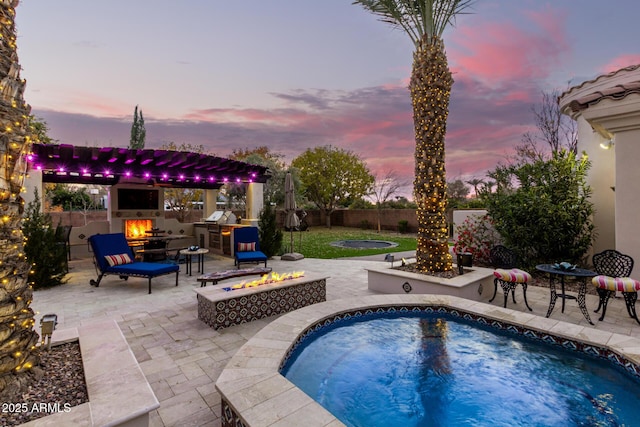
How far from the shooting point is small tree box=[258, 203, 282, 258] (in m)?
11.0

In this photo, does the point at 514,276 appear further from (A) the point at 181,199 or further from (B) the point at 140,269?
(A) the point at 181,199

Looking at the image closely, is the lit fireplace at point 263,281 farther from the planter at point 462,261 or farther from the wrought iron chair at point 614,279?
the wrought iron chair at point 614,279

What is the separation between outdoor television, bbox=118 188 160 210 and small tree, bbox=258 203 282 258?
5277 millimetres

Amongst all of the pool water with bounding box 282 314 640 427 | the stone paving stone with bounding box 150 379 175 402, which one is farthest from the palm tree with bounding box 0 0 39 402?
the pool water with bounding box 282 314 640 427

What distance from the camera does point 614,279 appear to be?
486 cm

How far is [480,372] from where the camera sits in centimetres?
368

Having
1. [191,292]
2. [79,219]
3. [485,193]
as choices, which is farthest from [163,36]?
[79,219]

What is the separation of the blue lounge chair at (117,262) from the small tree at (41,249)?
843 millimetres

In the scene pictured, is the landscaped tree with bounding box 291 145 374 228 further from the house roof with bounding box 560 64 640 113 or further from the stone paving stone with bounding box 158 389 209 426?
the stone paving stone with bounding box 158 389 209 426

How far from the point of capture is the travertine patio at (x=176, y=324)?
2.94 metres

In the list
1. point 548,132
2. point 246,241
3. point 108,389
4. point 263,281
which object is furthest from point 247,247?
point 548,132

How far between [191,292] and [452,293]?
5.39 metres

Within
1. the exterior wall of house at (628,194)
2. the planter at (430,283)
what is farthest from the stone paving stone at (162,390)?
the exterior wall of house at (628,194)

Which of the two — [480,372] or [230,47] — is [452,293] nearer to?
[480,372]
